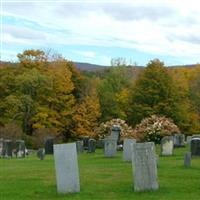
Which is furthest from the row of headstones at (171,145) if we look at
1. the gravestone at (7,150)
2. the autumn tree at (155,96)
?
the autumn tree at (155,96)

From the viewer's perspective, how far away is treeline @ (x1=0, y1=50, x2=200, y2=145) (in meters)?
61.1

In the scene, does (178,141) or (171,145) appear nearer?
(171,145)

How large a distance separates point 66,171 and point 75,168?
0.24 metres

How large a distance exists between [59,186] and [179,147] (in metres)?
24.8

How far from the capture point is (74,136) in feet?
222

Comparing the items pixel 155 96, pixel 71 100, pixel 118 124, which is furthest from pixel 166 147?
pixel 71 100

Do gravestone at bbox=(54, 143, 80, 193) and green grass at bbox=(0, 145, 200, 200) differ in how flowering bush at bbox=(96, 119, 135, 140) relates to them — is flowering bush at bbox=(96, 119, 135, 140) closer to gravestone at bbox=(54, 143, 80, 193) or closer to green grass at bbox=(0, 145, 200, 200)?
green grass at bbox=(0, 145, 200, 200)

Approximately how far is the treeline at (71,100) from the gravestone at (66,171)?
41.8m

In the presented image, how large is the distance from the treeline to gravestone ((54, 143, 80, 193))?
137 feet

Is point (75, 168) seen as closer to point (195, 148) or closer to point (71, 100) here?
point (195, 148)

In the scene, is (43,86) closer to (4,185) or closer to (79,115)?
(79,115)

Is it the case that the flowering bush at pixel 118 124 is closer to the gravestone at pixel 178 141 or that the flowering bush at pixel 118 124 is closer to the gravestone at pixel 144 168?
the gravestone at pixel 178 141

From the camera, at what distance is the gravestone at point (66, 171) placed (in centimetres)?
1442

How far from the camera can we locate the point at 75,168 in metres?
14.5
